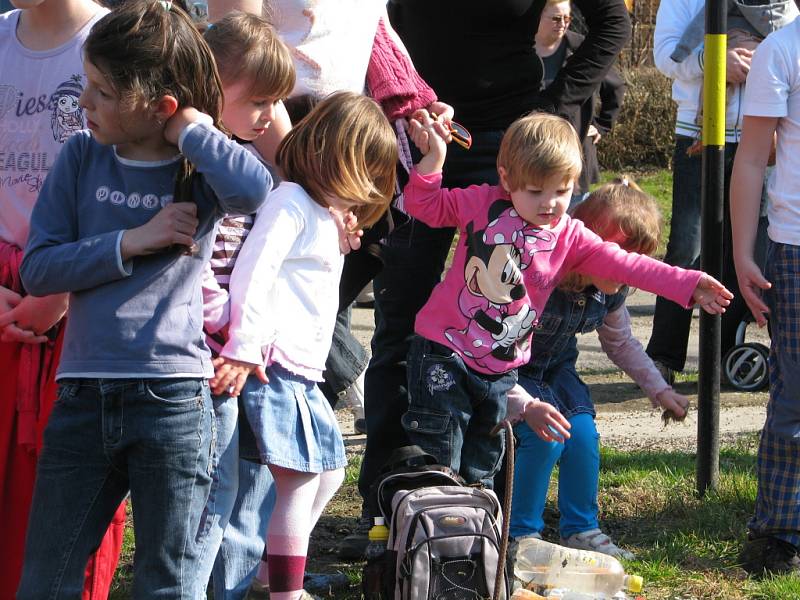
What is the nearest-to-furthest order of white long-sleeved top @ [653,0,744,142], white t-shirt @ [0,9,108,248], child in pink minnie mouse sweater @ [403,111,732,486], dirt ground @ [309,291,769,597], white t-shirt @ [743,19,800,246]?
white t-shirt @ [0,9,108,248]
child in pink minnie mouse sweater @ [403,111,732,486]
white t-shirt @ [743,19,800,246]
dirt ground @ [309,291,769,597]
white long-sleeved top @ [653,0,744,142]

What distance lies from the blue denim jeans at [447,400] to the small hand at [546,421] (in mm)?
91

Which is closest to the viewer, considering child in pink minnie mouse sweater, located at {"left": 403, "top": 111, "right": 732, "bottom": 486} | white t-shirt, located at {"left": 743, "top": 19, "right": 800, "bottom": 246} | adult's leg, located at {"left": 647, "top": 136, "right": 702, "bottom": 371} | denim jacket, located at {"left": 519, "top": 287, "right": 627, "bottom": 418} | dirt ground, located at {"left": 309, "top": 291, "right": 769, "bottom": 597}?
child in pink minnie mouse sweater, located at {"left": 403, "top": 111, "right": 732, "bottom": 486}

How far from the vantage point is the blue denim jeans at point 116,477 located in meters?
2.75

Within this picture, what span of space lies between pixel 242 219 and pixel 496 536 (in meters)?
1.15

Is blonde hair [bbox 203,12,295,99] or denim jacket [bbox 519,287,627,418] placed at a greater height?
blonde hair [bbox 203,12,295,99]

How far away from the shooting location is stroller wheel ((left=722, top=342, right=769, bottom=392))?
668 centimetres

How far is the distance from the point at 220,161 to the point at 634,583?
1995 mm

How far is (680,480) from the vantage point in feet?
16.3

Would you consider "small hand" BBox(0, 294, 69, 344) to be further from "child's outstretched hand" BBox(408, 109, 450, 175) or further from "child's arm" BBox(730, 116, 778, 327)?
"child's arm" BBox(730, 116, 778, 327)

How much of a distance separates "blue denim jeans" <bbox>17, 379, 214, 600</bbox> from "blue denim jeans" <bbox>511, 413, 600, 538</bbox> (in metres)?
1.64

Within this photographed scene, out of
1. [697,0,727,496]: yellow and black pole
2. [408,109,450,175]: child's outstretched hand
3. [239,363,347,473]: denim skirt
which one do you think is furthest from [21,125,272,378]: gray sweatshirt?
[697,0,727,496]: yellow and black pole

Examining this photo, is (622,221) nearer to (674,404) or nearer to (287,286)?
(674,404)

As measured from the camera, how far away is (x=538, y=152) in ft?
12.3

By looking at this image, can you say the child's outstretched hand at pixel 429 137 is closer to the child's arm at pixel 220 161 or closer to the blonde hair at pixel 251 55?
the blonde hair at pixel 251 55
